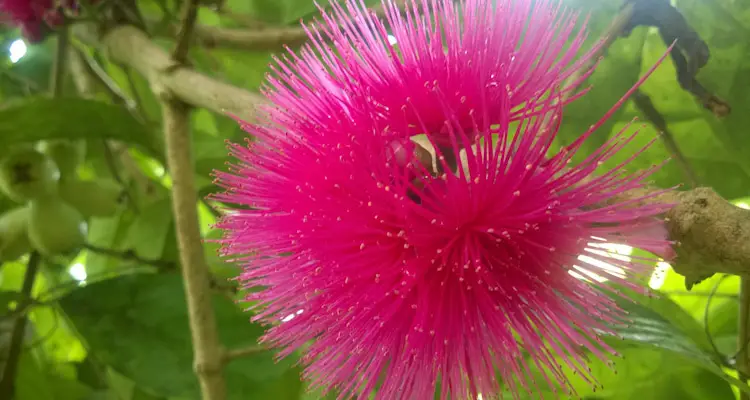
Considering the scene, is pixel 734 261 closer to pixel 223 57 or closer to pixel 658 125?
pixel 658 125

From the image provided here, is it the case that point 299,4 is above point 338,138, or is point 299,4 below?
above

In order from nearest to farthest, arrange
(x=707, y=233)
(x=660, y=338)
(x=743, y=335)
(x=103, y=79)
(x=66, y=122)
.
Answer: (x=707, y=233)
(x=660, y=338)
(x=743, y=335)
(x=66, y=122)
(x=103, y=79)

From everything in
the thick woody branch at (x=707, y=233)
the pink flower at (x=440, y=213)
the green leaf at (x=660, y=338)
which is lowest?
the green leaf at (x=660, y=338)

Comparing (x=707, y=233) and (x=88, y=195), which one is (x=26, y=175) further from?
(x=707, y=233)

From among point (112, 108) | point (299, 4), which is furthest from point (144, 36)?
point (299, 4)

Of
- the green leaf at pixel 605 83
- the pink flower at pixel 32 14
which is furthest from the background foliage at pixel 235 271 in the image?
the pink flower at pixel 32 14

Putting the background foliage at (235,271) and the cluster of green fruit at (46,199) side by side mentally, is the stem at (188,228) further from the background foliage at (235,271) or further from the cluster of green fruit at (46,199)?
the cluster of green fruit at (46,199)

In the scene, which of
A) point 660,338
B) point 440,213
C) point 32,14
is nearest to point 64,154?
point 32,14
